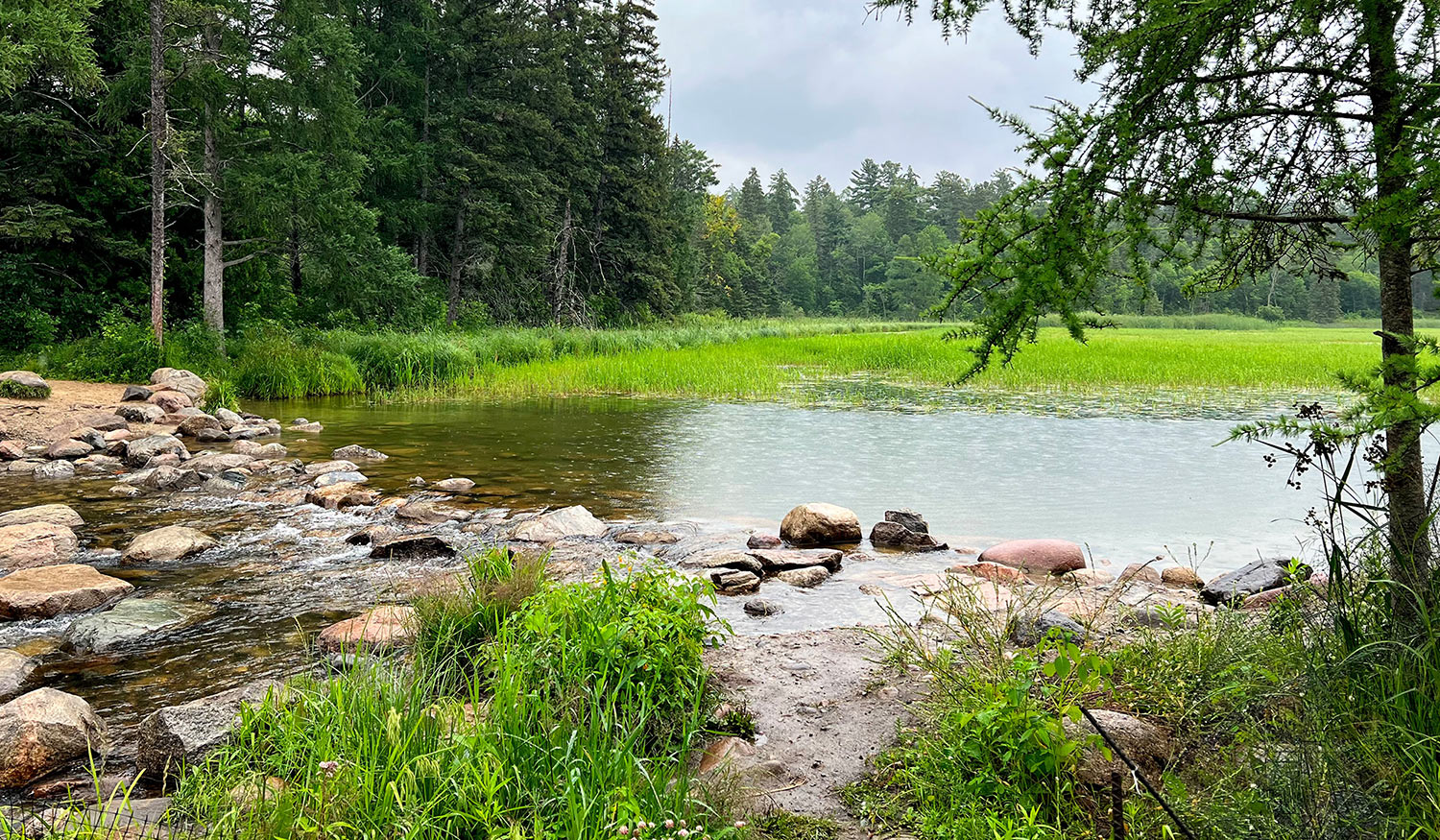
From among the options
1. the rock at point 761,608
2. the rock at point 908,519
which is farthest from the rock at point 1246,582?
the rock at point 761,608

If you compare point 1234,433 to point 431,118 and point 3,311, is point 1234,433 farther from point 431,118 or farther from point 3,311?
point 431,118

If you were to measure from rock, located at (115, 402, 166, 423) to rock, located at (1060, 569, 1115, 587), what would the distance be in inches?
503

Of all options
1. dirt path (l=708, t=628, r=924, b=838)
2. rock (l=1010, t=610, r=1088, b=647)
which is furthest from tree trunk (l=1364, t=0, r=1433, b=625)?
dirt path (l=708, t=628, r=924, b=838)

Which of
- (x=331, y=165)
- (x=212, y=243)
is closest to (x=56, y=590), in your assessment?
(x=212, y=243)

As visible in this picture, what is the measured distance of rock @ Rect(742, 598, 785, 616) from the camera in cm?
506

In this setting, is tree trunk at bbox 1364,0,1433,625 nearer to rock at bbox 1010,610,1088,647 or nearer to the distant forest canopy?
the distant forest canopy

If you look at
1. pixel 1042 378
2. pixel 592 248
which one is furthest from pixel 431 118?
pixel 1042 378

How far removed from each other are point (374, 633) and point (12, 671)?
5.43 feet

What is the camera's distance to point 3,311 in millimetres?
18109

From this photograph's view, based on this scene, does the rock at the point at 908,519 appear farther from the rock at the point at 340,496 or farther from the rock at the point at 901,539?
the rock at the point at 340,496

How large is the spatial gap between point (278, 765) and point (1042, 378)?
20.0 metres

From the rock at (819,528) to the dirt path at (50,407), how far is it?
9941 mm

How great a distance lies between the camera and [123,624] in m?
4.69

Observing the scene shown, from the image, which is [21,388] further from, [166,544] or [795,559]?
[795,559]
